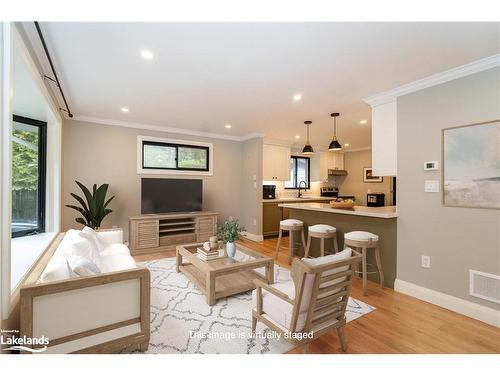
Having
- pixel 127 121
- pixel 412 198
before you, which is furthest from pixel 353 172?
pixel 127 121

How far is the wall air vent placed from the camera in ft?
7.20

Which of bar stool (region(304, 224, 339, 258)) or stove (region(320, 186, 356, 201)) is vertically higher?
stove (region(320, 186, 356, 201))

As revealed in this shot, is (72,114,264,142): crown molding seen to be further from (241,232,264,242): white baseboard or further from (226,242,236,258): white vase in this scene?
(226,242,236,258): white vase

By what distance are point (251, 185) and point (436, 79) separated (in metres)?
3.87

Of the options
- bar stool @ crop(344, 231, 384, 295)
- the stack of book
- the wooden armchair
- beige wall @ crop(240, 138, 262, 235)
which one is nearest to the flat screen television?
beige wall @ crop(240, 138, 262, 235)

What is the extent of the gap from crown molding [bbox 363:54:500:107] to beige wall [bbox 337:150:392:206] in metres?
4.29

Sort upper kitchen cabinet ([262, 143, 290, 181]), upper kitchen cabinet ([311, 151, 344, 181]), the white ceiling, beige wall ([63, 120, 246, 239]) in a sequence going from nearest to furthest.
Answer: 1. the white ceiling
2. beige wall ([63, 120, 246, 239])
3. upper kitchen cabinet ([262, 143, 290, 181])
4. upper kitchen cabinet ([311, 151, 344, 181])

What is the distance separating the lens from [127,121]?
4555 mm

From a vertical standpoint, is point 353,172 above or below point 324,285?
above

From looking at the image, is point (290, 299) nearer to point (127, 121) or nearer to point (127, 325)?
point (127, 325)

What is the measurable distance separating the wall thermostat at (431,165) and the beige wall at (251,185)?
326 centimetres

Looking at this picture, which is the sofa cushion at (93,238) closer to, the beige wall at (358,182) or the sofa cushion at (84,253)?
the sofa cushion at (84,253)

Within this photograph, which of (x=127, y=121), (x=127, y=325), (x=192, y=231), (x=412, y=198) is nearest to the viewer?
(x=127, y=325)

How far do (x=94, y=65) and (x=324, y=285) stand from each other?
9.70ft
